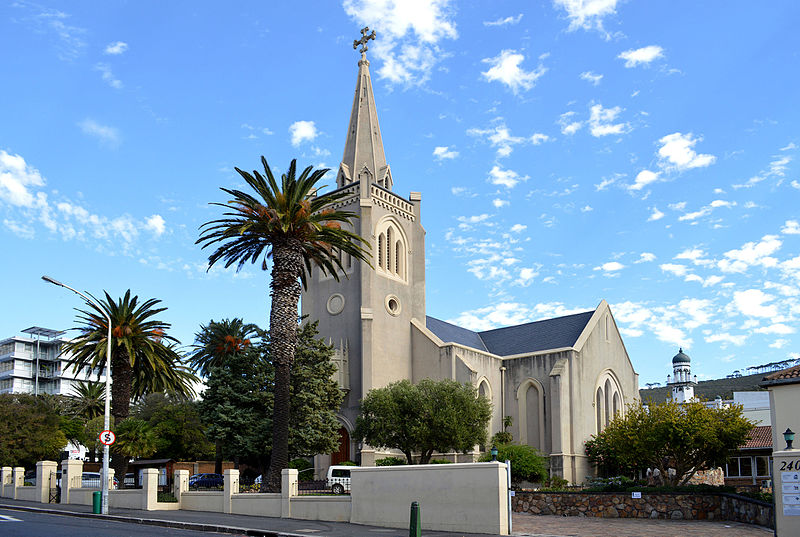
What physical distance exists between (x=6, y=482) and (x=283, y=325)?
18.8m

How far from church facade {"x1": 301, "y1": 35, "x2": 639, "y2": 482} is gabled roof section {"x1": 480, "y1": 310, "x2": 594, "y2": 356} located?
88mm

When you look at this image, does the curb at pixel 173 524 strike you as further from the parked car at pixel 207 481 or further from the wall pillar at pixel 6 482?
the parked car at pixel 207 481

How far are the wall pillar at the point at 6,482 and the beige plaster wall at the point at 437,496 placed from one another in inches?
902

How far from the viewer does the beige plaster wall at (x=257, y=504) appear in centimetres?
2656

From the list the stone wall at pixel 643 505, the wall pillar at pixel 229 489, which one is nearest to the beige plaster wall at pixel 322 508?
the wall pillar at pixel 229 489

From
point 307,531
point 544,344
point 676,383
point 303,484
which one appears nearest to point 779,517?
point 307,531

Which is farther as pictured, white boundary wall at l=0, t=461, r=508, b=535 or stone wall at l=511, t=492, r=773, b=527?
stone wall at l=511, t=492, r=773, b=527

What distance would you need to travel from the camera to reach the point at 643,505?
27.1 m

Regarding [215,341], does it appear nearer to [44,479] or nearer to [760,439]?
[44,479]

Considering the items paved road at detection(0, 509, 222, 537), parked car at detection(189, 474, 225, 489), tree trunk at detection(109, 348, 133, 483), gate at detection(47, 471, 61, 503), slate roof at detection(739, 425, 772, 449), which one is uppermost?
tree trunk at detection(109, 348, 133, 483)

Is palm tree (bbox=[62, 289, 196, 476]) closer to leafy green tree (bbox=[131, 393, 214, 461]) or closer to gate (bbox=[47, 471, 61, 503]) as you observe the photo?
gate (bbox=[47, 471, 61, 503])

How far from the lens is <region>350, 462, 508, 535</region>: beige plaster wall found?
→ 2070 cm

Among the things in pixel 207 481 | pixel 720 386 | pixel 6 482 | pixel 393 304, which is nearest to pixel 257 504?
pixel 207 481

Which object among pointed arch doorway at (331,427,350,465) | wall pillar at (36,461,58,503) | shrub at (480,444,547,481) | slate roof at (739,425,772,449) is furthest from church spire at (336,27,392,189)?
slate roof at (739,425,772,449)
